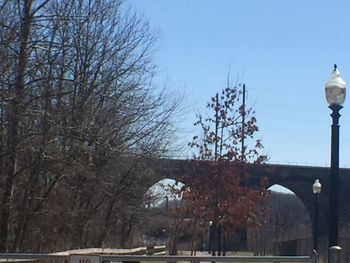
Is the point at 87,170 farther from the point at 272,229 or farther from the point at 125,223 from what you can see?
the point at 272,229

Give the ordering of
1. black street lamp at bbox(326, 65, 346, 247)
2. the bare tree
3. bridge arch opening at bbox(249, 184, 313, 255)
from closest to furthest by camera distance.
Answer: black street lamp at bbox(326, 65, 346, 247), the bare tree, bridge arch opening at bbox(249, 184, 313, 255)

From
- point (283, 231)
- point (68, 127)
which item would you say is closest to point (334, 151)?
point (68, 127)

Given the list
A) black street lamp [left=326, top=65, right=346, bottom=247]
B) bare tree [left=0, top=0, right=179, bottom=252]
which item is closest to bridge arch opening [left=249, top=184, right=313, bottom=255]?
bare tree [left=0, top=0, right=179, bottom=252]

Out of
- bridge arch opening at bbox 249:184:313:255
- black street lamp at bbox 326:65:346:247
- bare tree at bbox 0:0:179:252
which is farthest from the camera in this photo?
bridge arch opening at bbox 249:184:313:255

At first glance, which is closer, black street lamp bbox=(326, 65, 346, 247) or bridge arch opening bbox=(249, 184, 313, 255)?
black street lamp bbox=(326, 65, 346, 247)

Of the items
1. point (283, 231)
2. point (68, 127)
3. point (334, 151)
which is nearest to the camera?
point (334, 151)

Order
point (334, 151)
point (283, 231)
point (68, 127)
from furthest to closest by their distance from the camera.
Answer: point (283, 231) → point (68, 127) → point (334, 151)

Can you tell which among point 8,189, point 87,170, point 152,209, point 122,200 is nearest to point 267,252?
point 152,209

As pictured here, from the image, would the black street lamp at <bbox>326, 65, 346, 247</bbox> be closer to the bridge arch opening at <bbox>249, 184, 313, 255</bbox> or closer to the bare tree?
the bare tree

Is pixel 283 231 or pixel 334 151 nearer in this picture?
pixel 334 151

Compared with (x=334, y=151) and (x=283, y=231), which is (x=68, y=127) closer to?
(x=334, y=151)

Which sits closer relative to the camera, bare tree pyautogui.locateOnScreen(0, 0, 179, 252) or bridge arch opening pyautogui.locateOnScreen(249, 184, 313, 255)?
bare tree pyautogui.locateOnScreen(0, 0, 179, 252)

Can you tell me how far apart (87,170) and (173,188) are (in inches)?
284

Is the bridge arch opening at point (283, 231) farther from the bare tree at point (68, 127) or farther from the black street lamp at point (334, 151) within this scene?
the black street lamp at point (334, 151)
